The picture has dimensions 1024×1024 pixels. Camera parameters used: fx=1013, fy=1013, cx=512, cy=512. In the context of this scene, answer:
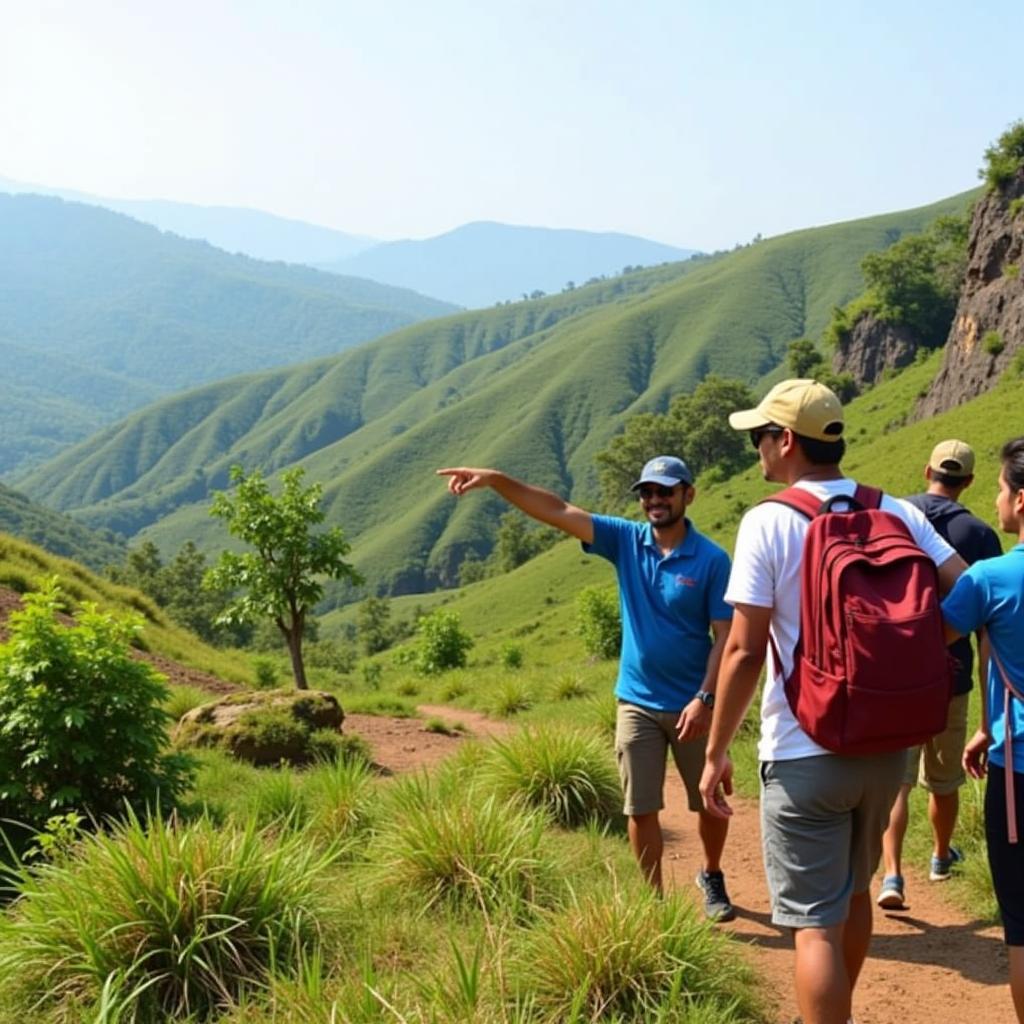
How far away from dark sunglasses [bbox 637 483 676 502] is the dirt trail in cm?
186

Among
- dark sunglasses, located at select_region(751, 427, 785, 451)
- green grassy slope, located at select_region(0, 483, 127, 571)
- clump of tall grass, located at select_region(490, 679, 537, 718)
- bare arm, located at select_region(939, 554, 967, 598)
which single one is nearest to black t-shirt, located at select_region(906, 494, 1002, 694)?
bare arm, located at select_region(939, 554, 967, 598)

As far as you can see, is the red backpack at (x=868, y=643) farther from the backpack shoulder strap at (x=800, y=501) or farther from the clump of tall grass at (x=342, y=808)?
the clump of tall grass at (x=342, y=808)

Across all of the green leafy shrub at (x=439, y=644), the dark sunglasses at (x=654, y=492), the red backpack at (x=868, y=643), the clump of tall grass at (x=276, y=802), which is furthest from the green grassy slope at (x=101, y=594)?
the red backpack at (x=868, y=643)

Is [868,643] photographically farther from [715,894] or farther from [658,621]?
[715,894]

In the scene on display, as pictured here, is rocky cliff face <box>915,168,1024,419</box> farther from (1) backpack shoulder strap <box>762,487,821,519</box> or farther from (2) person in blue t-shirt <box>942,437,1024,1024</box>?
(1) backpack shoulder strap <box>762,487,821,519</box>

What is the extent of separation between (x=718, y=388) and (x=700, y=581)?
301 feet

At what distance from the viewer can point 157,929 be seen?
4.36m

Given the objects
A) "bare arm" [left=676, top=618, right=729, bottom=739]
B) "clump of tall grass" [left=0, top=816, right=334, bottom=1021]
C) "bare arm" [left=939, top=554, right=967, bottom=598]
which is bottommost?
"clump of tall grass" [left=0, top=816, right=334, bottom=1021]

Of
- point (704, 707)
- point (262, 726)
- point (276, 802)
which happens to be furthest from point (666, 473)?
point (262, 726)

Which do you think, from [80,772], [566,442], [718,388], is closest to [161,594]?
[718,388]

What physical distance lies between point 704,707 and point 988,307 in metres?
66.3

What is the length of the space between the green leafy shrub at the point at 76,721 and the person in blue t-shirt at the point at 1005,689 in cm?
474

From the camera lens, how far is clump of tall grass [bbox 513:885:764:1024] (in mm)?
4125

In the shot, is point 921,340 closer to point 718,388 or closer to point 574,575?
point 718,388
